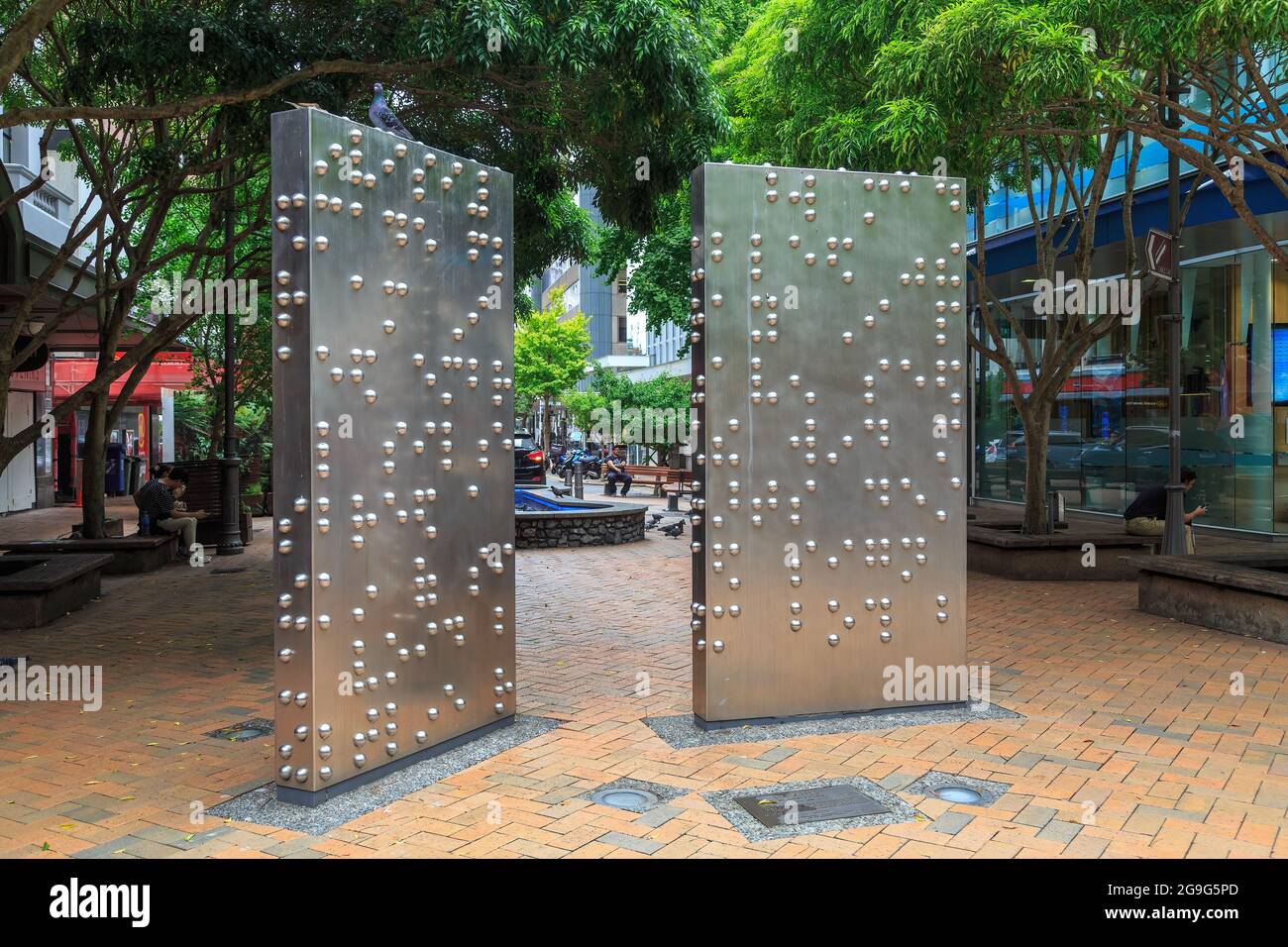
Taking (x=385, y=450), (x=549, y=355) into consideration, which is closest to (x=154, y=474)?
(x=385, y=450)

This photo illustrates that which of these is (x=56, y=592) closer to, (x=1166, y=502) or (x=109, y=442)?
(x=1166, y=502)

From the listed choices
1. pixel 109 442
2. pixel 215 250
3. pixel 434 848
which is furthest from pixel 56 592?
pixel 109 442

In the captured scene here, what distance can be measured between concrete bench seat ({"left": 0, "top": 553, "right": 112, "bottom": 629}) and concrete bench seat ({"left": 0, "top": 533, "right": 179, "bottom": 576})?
1255 millimetres

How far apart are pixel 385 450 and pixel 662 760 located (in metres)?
2.11

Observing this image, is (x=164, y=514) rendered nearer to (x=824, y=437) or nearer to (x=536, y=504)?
(x=536, y=504)

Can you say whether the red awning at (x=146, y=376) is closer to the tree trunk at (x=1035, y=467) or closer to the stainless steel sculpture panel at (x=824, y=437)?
the tree trunk at (x=1035, y=467)

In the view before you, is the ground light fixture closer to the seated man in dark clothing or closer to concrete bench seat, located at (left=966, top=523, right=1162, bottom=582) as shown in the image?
concrete bench seat, located at (left=966, top=523, right=1162, bottom=582)

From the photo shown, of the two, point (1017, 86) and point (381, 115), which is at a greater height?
point (1017, 86)

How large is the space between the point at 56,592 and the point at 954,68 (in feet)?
29.8

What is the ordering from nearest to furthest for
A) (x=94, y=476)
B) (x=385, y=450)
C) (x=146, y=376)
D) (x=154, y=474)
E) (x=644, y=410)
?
1. (x=385, y=450)
2. (x=94, y=476)
3. (x=154, y=474)
4. (x=146, y=376)
5. (x=644, y=410)

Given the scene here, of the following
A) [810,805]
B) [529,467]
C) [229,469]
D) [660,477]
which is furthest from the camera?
[529,467]

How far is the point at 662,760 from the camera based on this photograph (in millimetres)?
5285

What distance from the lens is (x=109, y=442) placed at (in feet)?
96.0

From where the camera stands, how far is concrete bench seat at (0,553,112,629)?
29.9ft
